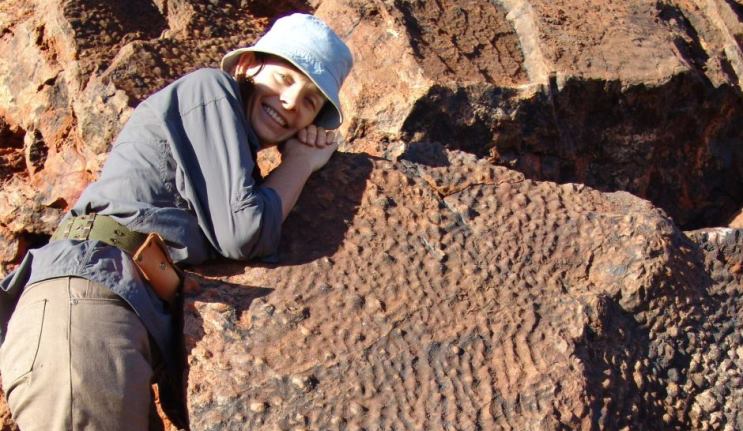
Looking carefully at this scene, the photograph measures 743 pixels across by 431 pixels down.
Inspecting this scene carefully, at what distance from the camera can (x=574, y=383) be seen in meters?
2.16

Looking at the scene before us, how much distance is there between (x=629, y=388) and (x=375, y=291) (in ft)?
1.98

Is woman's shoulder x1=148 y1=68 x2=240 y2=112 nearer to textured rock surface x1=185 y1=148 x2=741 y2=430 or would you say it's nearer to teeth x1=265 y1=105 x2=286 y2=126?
teeth x1=265 y1=105 x2=286 y2=126

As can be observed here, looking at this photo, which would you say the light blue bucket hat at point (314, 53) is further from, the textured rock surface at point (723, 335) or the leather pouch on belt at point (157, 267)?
the textured rock surface at point (723, 335)

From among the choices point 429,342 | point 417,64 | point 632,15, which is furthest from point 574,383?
point 632,15

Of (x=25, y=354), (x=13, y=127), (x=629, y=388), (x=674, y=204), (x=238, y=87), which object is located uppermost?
(x=238, y=87)

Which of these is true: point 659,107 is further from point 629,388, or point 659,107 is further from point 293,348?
point 293,348

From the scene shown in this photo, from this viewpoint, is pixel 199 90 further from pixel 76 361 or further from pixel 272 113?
pixel 76 361

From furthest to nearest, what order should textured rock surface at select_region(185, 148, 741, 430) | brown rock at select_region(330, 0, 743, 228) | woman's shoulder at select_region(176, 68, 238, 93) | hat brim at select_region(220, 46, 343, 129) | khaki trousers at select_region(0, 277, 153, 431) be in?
brown rock at select_region(330, 0, 743, 228) → hat brim at select_region(220, 46, 343, 129) → woman's shoulder at select_region(176, 68, 238, 93) → textured rock surface at select_region(185, 148, 741, 430) → khaki trousers at select_region(0, 277, 153, 431)

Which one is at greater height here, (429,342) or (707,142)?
(429,342)

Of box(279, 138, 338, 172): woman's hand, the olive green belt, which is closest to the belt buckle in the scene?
the olive green belt

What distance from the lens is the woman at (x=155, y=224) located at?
1.99m

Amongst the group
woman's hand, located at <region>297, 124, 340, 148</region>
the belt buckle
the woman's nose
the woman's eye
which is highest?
the woman's eye

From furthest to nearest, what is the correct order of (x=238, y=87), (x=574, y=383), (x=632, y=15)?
(x=632, y=15)
(x=238, y=87)
(x=574, y=383)

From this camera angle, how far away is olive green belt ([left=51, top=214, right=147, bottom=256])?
2150 millimetres
